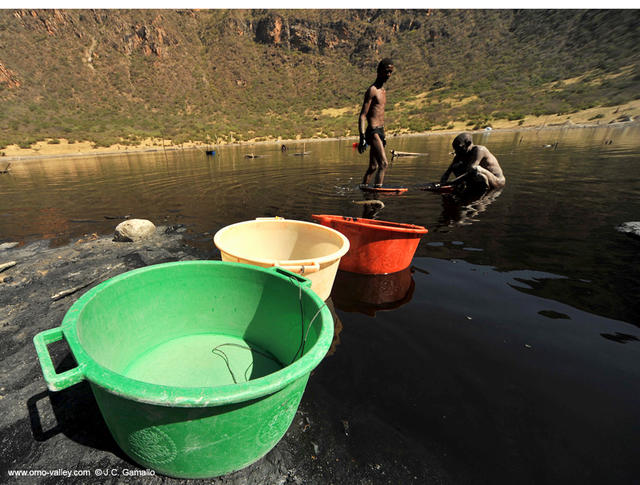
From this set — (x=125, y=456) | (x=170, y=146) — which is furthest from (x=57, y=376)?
(x=170, y=146)

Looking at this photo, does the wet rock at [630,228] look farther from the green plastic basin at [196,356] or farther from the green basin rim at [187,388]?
the green basin rim at [187,388]

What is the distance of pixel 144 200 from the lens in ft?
29.7

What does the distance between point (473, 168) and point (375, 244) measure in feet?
20.1

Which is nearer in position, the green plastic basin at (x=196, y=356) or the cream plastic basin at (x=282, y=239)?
the green plastic basin at (x=196, y=356)

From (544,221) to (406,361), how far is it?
538 cm

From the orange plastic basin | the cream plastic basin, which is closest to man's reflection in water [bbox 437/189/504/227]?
the orange plastic basin

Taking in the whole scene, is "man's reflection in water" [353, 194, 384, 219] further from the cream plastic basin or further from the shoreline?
the shoreline

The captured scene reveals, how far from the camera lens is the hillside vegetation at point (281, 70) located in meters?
39.8

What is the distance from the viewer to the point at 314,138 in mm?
42688

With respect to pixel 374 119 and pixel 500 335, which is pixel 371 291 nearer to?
pixel 500 335

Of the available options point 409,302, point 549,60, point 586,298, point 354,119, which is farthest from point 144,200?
point 549,60

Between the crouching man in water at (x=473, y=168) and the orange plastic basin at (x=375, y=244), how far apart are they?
532cm

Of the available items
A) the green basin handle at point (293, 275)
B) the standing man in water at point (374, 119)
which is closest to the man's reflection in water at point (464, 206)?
the standing man in water at point (374, 119)

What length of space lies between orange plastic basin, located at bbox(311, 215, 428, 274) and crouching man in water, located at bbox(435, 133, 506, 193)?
5.32m
